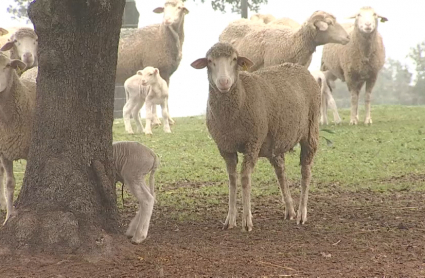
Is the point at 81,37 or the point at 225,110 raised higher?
the point at 81,37

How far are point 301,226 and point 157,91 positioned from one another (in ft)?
28.3

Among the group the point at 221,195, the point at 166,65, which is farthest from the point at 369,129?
the point at 221,195

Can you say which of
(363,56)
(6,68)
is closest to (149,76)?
(363,56)

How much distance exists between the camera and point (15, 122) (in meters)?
6.78

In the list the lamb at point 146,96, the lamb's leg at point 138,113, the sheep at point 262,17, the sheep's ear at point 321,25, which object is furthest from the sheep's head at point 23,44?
the sheep at point 262,17

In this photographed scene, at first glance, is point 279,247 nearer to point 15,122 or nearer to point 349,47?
point 15,122

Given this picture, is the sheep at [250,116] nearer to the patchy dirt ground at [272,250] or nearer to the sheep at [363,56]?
the patchy dirt ground at [272,250]

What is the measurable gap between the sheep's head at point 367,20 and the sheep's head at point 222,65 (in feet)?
31.0

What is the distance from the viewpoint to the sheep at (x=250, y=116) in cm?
634

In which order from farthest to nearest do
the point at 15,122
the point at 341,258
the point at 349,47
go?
1. the point at 349,47
2. the point at 15,122
3. the point at 341,258

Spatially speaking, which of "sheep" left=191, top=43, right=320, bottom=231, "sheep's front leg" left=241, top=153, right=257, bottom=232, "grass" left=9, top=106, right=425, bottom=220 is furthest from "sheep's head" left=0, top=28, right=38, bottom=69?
"sheep's front leg" left=241, top=153, right=257, bottom=232

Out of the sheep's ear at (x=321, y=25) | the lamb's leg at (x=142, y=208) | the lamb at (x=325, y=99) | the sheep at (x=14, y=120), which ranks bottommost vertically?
the lamb at (x=325, y=99)

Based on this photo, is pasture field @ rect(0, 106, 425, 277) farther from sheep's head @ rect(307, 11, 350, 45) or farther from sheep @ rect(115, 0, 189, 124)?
sheep @ rect(115, 0, 189, 124)

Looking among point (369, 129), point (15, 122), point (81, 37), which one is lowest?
point (369, 129)
